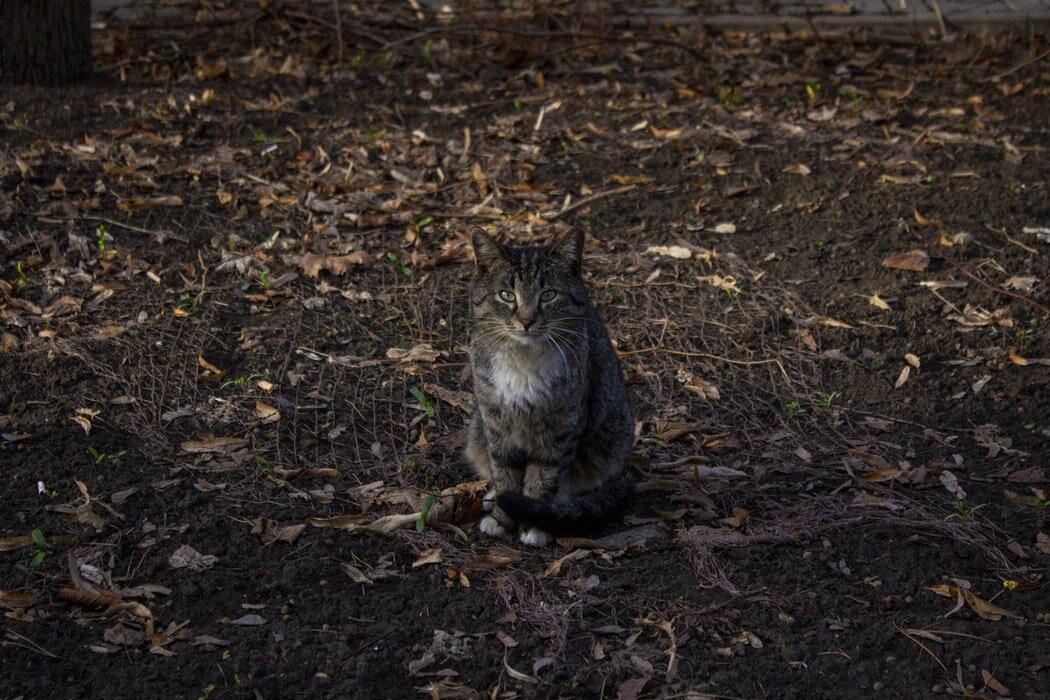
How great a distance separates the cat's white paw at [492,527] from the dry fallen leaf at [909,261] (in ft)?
10.4

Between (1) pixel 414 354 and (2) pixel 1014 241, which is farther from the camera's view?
(2) pixel 1014 241

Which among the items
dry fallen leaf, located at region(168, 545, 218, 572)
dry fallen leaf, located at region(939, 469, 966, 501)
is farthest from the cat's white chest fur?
dry fallen leaf, located at region(939, 469, 966, 501)

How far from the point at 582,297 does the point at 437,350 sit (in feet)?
4.79

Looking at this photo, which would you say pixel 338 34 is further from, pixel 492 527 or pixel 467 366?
pixel 492 527

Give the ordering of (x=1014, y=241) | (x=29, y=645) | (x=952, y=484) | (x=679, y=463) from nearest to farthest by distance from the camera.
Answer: (x=29, y=645), (x=952, y=484), (x=679, y=463), (x=1014, y=241)

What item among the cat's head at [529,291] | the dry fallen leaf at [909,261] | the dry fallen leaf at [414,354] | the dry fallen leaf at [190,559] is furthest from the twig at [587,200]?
the dry fallen leaf at [190,559]

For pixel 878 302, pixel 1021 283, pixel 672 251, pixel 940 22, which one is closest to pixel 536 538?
pixel 672 251

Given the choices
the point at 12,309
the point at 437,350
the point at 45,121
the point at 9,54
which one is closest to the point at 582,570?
the point at 437,350

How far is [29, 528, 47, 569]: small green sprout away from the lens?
4.26 metres

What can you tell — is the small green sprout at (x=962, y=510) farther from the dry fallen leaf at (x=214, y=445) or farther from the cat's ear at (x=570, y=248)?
the dry fallen leaf at (x=214, y=445)

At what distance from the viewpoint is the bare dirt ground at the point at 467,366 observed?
402 centimetres

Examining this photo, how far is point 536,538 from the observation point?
4719 millimetres

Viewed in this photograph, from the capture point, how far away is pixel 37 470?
15.8 feet

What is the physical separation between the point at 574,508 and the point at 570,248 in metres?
1.07
